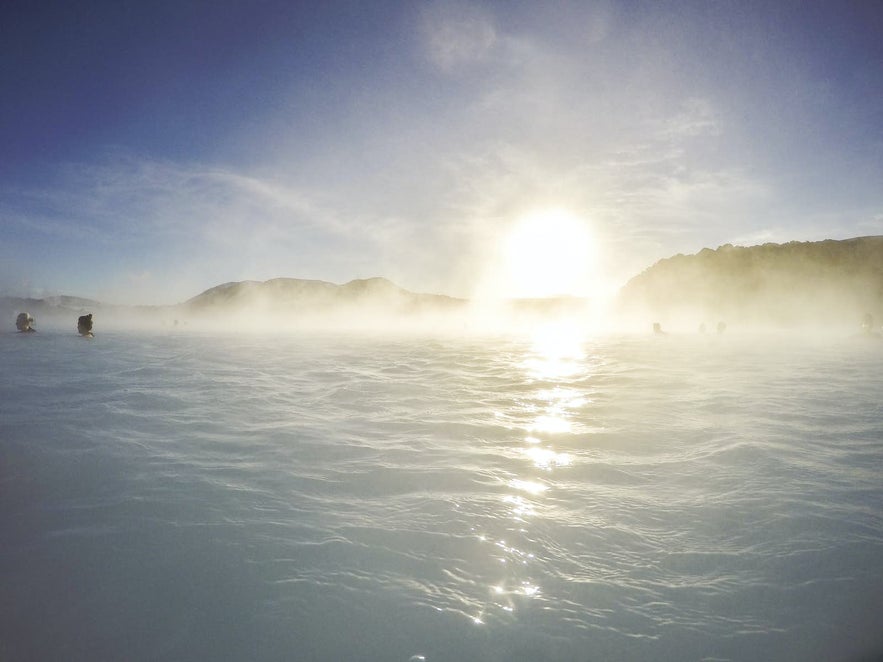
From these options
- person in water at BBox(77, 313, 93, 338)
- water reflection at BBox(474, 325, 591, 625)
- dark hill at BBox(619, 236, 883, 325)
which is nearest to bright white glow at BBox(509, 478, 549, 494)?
water reflection at BBox(474, 325, 591, 625)

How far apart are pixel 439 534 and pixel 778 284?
11170cm

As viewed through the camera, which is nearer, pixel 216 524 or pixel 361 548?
pixel 361 548

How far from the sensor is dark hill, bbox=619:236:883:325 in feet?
250

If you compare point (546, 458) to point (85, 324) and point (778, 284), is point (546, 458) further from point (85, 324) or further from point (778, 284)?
point (778, 284)

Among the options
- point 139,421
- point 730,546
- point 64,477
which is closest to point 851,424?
point 730,546

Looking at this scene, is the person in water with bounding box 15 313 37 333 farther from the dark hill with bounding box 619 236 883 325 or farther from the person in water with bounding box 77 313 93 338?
the dark hill with bounding box 619 236 883 325

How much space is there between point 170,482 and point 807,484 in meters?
9.15

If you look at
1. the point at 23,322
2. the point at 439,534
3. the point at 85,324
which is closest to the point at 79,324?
the point at 85,324

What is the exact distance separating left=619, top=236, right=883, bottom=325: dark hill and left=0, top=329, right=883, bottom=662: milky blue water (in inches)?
3640

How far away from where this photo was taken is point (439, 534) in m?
4.51

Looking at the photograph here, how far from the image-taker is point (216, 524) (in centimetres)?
471

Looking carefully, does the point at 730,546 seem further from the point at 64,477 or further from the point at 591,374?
the point at 591,374

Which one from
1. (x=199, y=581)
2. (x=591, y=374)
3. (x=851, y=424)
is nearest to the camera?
(x=199, y=581)

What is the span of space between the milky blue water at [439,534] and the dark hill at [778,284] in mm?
92467
